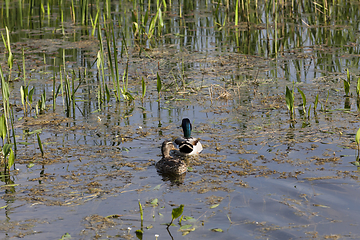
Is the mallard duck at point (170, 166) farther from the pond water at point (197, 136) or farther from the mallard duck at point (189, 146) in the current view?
the mallard duck at point (189, 146)

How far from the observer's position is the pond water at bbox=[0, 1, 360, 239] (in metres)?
4.29

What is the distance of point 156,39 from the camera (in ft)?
39.4

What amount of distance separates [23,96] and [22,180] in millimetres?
2315

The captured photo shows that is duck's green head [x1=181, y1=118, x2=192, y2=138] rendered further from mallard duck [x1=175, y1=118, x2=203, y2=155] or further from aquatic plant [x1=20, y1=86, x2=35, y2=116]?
aquatic plant [x1=20, y1=86, x2=35, y2=116]

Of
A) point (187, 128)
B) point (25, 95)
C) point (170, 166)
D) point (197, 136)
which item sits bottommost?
point (170, 166)

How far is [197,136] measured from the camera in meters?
6.67

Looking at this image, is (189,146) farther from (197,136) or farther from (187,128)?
(197,136)

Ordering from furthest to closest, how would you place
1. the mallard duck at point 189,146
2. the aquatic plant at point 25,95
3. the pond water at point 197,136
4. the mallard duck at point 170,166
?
the aquatic plant at point 25,95 → the mallard duck at point 189,146 → the mallard duck at point 170,166 → the pond water at point 197,136

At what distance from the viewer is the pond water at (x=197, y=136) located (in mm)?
4293

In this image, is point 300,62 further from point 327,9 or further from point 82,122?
point 82,122

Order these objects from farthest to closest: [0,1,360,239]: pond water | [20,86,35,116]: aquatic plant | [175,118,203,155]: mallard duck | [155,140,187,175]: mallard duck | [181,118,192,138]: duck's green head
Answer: [20,86,35,116]: aquatic plant, [181,118,192,138]: duck's green head, [175,118,203,155]: mallard duck, [155,140,187,175]: mallard duck, [0,1,360,239]: pond water

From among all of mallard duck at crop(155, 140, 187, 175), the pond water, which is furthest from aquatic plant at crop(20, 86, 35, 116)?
mallard duck at crop(155, 140, 187, 175)

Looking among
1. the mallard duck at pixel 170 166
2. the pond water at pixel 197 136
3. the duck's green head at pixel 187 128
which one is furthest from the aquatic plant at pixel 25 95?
the mallard duck at pixel 170 166

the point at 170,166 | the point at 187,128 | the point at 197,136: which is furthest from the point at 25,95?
the point at 170,166
